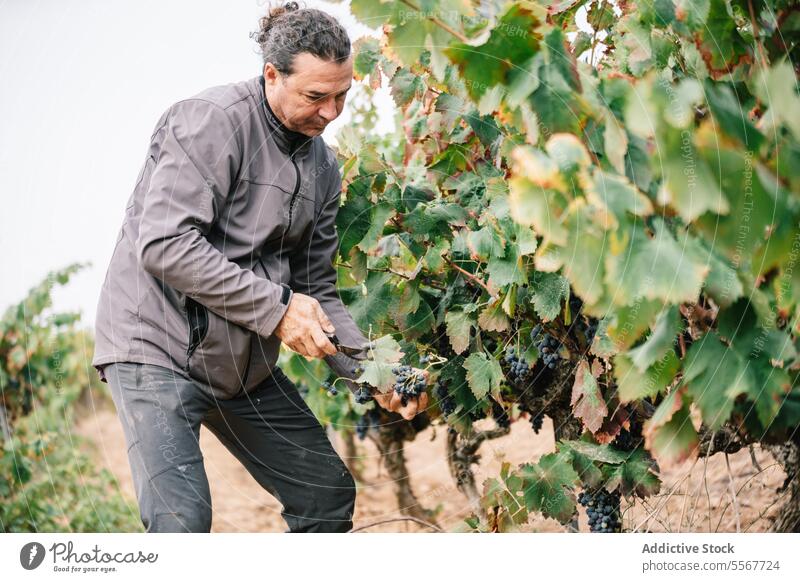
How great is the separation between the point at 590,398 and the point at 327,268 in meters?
0.82

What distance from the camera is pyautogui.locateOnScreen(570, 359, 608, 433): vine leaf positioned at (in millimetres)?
2121

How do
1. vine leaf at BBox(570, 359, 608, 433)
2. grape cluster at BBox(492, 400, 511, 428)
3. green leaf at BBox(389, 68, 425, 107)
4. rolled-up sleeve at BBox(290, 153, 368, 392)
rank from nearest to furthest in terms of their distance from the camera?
vine leaf at BBox(570, 359, 608, 433) → rolled-up sleeve at BBox(290, 153, 368, 392) → green leaf at BBox(389, 68, 425, 107) → grape cluster at BBox(492, 400, 511, 428)

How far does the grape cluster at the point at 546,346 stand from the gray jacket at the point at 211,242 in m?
0.69

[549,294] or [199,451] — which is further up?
[549,294]

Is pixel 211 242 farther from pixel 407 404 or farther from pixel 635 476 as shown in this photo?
pixel 635 476

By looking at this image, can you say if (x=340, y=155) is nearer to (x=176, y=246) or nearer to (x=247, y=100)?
(x=247, y=100)

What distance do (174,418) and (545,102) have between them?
45.0 inches

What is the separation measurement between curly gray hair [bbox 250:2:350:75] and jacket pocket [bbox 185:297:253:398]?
63 centimetres

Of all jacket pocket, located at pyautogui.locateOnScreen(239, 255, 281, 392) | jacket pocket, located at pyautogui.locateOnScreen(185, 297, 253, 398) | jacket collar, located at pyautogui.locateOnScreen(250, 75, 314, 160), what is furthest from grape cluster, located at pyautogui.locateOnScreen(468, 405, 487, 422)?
jacket collar, located at pyautogui.locateOnScreen(250, 75, 314, 160)

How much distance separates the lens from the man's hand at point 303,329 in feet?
6.49

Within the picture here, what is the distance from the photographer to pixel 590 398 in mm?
2137

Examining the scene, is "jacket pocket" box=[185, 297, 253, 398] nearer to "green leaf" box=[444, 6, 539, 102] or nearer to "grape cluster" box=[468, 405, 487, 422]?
"grape cluster" box=[468, 405, 487, 422]

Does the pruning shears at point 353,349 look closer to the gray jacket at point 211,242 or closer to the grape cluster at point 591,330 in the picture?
the gray jacket at point 211,242

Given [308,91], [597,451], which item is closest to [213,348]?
[308,91]
